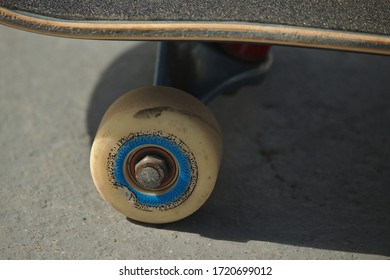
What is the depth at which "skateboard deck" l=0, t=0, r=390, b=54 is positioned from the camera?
1509 millimetres

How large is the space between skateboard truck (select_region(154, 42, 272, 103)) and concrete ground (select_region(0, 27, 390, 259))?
0.08 meters

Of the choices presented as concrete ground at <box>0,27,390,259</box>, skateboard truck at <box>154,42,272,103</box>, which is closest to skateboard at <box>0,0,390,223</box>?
concrete ground at <box>0,27,390,259</box>

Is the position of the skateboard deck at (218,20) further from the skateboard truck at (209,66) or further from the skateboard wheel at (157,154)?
the skateboard truck at (209,66)

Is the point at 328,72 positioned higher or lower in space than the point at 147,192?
higher

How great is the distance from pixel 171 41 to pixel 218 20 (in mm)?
139

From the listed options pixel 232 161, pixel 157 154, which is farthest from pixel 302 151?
pixel 157 154

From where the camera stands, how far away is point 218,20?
5.02 feet

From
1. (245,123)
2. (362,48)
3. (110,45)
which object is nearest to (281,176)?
(245,123)

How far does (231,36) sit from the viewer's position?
1.51 metres

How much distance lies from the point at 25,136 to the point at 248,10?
888mm

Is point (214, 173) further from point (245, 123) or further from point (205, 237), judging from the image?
point (245, 123)

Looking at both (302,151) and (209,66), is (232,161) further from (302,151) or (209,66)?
(209,66)

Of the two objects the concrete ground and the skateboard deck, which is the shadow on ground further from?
the skateboard deck

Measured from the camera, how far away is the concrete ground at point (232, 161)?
5.66ft
